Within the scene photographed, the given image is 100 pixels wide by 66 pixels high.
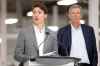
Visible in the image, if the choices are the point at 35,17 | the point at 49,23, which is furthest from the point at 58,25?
the point at 35,17

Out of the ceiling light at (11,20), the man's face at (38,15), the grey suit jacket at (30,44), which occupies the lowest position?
the grey suit jacket at (30,44)

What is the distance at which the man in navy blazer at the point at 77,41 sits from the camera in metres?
4.04

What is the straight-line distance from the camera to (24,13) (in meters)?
6.93

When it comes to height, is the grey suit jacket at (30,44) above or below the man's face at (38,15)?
below

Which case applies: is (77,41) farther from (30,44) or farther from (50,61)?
(50,61)

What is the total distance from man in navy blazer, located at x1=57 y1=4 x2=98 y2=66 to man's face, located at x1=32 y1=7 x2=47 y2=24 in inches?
22.5

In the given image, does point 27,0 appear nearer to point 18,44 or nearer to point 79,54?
point 79,54

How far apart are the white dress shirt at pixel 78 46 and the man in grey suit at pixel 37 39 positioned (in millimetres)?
565

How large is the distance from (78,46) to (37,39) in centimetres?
71

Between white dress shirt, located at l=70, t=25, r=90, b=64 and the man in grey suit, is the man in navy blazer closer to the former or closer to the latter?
white dress shirt, located at l=70, t=25, r=90, b=64

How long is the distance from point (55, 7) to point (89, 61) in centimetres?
293

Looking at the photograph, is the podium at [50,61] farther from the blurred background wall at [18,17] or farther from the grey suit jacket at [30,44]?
the blurred background wall at [18,17]

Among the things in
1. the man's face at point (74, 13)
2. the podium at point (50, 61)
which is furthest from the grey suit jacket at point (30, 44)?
the man's face at point (74, 13)

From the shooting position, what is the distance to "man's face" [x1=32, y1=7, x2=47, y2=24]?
3.48m
